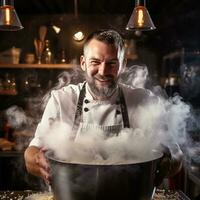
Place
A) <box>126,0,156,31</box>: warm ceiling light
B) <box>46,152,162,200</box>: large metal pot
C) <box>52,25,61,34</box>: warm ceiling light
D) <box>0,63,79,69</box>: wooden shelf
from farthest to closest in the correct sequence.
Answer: <box>52,25,61,34</box>: warm ceiling light → <box>0,63,79,69</box>: wooden shelf → <box>126,0,156,31</box>: warm ceiling light → <box>46,152,162,200</box>: large metal pot

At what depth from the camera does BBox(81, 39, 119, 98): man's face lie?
7.47 feet

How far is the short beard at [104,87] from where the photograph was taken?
7.57ft

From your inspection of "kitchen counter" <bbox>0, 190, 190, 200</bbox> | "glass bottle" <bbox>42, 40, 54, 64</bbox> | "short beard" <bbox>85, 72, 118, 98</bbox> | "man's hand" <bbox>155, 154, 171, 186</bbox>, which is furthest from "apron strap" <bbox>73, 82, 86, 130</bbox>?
"glass bottle" <bbox>42, 40, 54, 64</bbox>

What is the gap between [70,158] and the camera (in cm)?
150

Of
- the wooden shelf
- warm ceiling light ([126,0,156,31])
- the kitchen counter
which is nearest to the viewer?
the kitchen counter

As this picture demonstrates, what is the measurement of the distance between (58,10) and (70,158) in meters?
3.82

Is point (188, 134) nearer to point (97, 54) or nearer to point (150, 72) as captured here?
point (150, 72)

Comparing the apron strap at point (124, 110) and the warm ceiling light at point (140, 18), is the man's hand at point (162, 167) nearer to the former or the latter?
the apron strap at point (124, 110)

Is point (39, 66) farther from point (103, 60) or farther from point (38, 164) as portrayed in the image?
point (38, 164)

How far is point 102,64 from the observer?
2.27m

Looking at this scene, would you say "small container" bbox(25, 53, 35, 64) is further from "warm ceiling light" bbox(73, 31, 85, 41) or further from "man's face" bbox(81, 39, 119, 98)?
"man's face" bbox(81, 39, 119, 98)

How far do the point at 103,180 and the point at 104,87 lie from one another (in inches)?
45.2

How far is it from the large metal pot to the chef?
0.80 m

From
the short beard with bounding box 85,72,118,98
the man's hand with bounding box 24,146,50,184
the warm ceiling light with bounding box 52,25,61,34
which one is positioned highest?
the warm ceiling light with bounding box 52,25,61,34
